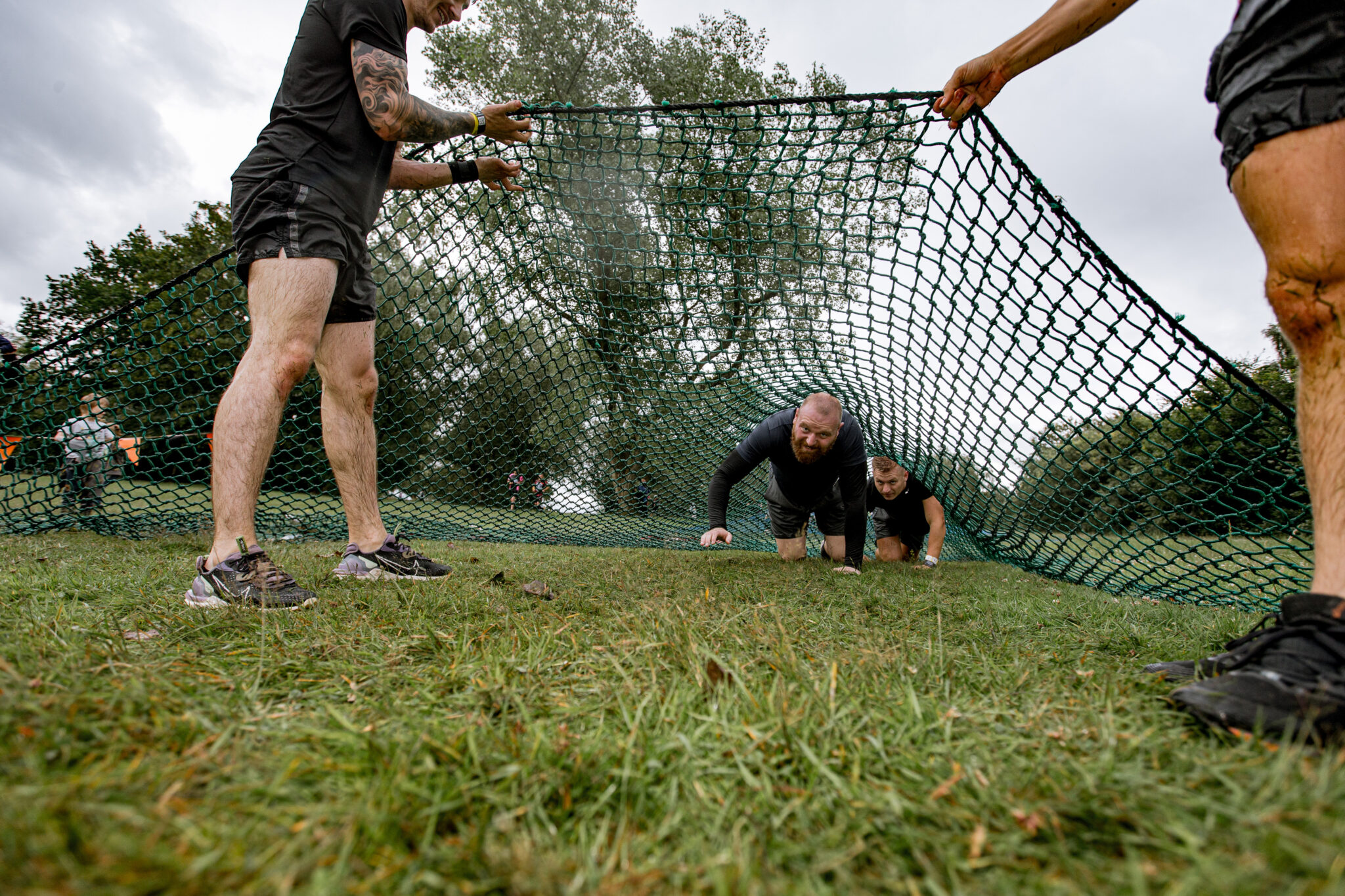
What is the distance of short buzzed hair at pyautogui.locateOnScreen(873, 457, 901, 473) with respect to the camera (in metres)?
4.46

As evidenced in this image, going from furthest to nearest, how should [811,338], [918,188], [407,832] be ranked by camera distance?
[811,338] → [918,188] → [407,832]

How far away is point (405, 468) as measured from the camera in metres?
4.37

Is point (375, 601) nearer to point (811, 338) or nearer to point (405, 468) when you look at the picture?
point (811, 338)

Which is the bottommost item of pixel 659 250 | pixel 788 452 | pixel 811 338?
pixel 788 452

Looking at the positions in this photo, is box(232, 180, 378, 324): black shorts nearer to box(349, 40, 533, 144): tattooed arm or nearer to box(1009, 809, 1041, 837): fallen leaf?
box(349, 40, 533, 144): tattooed arm

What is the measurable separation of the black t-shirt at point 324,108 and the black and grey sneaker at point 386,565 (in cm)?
106

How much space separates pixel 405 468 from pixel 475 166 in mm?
2525

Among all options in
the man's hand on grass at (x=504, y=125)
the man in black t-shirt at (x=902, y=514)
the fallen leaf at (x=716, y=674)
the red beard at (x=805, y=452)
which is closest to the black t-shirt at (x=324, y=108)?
the man's hand on grass at (x=504, y=125)

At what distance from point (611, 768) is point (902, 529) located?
450cm

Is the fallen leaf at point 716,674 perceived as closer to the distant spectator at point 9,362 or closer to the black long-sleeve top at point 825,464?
the black long-sleeve top at point 825,464

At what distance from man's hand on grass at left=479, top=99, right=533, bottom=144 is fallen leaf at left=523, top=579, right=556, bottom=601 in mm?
1569

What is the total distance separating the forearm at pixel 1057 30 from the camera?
1.42m

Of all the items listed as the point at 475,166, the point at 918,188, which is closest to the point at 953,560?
the point at 918,188

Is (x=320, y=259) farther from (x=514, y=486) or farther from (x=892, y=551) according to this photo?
(x=892, y=551)
